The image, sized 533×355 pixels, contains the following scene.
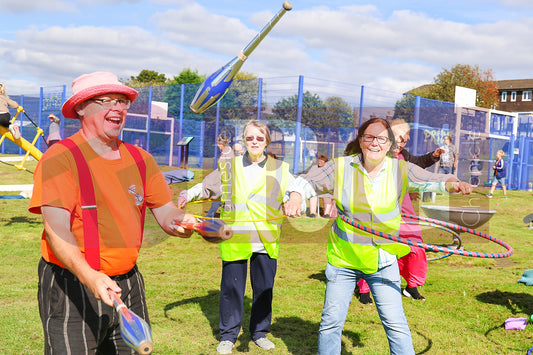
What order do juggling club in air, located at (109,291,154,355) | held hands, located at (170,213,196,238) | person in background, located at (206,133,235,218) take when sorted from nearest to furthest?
juggling club in air, located at (109,291,154,355)
held hands, located at (170,213,196,238)
person in background, located at (206,133,235,218)

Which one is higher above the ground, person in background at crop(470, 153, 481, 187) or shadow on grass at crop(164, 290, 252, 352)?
person in background at crop(470, 153, 481, 187)

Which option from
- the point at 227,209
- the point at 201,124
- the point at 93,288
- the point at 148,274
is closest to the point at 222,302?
the point at 227,209

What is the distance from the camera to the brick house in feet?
276

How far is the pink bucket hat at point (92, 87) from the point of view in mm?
2635

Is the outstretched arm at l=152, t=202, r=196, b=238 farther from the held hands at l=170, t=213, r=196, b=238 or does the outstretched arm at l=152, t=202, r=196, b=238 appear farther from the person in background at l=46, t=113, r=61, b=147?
the person in background at l=46, t=113, r=61, b=147

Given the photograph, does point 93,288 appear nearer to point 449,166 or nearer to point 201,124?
point 449,166

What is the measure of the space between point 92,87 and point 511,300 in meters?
6.28

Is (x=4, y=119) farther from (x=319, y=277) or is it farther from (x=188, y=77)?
(x=188, y=77)

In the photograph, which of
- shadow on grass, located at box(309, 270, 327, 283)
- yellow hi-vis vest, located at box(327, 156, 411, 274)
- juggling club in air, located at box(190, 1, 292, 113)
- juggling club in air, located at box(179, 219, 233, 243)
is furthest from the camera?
shadow on grass, located at box(309, 270, 327, 283)

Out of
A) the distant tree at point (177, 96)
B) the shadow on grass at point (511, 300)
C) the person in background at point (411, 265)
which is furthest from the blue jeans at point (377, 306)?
the distant tree at point (177, 96)

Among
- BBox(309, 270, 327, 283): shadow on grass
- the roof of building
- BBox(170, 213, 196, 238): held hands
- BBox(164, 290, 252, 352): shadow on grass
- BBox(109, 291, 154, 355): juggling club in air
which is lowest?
BBox(164, 290, 252, 352): shadow on grass

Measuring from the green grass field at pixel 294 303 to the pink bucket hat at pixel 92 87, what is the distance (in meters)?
2.94

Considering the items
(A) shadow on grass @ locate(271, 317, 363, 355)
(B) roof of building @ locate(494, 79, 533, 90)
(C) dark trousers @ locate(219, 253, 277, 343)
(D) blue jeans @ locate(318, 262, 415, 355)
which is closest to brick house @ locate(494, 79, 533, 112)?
(B) roof of building @ locate(494, 79, 533, 90)

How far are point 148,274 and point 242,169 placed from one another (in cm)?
359
